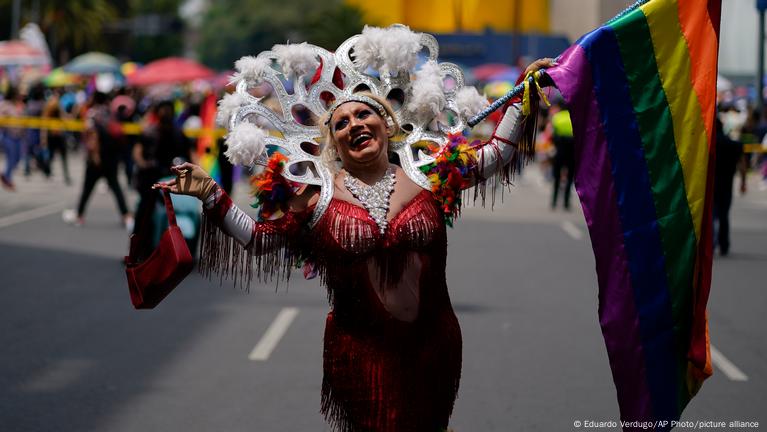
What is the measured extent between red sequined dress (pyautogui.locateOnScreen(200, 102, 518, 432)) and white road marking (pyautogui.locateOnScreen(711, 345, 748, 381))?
3.92 meters

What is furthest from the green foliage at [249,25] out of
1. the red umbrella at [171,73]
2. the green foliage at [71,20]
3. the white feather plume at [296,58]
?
the white feather plume at [296,58]

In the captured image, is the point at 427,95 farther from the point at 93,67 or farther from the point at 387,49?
the point at 93,67

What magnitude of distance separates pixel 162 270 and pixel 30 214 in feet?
47.3

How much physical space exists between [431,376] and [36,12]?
229ft

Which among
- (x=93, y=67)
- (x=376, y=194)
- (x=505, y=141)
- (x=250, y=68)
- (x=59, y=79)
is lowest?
(x=59, y=79)

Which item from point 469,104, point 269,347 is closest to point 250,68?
point 469,104

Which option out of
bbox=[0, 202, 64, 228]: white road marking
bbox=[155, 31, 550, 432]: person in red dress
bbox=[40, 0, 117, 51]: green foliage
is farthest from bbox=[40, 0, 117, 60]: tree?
bbox=[155, 31, 550, 432]: person in red dress

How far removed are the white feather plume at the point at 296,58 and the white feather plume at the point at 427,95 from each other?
1.49 ft

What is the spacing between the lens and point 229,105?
17.0ft

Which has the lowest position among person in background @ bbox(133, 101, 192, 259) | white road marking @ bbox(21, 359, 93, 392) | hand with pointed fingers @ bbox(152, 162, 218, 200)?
white road marking @ bbox(21, 359, 93, 392)

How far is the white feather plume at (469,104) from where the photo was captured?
532 centimetres

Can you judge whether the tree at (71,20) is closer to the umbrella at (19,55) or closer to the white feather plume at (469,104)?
the umbrella at (19,55)

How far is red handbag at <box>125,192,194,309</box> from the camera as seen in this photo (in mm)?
4832

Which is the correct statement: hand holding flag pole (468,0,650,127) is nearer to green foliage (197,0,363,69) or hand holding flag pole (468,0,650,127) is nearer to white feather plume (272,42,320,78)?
white feather plume (272,42,320,78)
